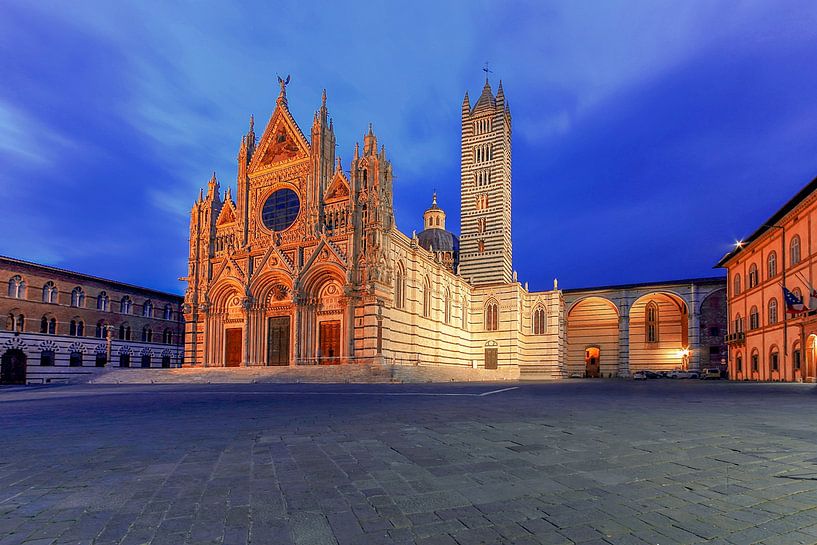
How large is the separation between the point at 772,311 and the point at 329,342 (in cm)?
3075

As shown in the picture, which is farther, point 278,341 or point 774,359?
point 278,341

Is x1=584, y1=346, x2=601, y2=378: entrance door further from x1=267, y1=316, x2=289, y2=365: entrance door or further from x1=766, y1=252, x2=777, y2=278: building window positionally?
x1=267, y1=316, x2=289, y2=365: entrance door

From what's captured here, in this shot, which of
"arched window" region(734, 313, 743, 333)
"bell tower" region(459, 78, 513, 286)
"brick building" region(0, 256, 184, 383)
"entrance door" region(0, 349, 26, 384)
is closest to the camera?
"entrance door" region(0, 349, 26, 384)

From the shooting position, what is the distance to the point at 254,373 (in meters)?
32.6

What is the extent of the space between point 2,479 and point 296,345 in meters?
32.6

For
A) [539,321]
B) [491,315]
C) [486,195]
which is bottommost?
[539,321]

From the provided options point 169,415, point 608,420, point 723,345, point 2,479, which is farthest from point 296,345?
point 723,345

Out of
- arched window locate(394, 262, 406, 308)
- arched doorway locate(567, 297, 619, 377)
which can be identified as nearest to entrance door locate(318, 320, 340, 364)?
arched window locate(394, 262, 406, 308)

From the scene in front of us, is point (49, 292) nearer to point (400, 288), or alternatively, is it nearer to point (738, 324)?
point (400, 288)

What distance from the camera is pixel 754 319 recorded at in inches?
1533

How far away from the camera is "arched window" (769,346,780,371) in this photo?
111 ft

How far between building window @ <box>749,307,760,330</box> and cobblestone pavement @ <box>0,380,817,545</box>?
117ft

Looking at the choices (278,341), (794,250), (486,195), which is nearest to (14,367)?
(278,341)

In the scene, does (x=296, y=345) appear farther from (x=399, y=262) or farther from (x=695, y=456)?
(x=695, y=456)
